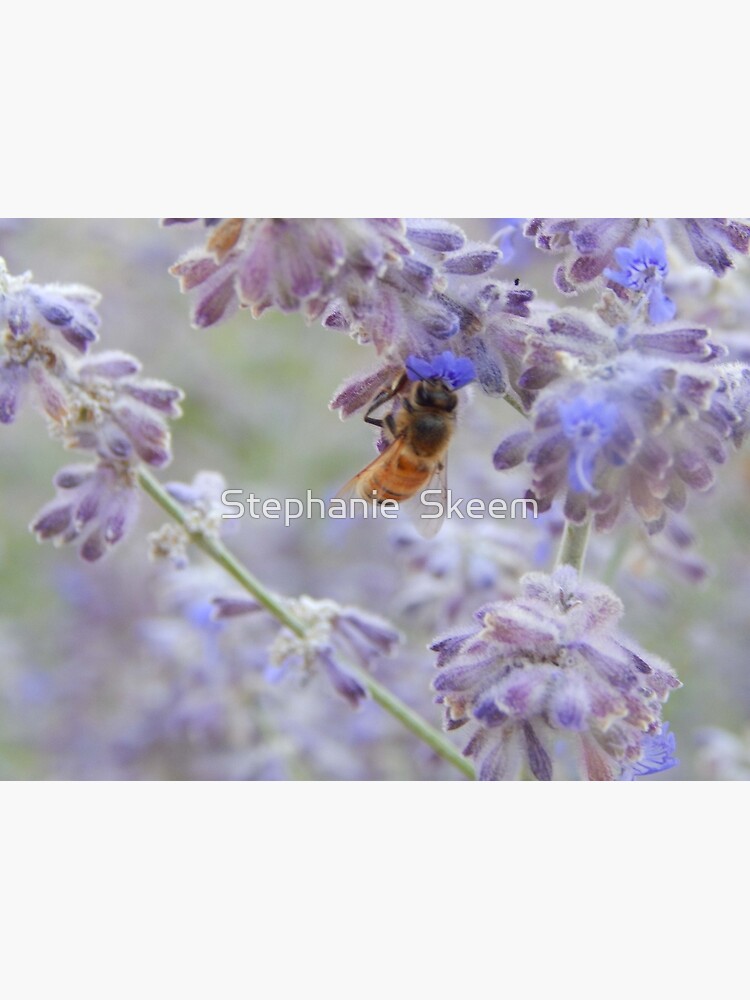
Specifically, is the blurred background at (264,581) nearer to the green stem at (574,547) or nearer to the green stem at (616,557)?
the green stem at (616,557)

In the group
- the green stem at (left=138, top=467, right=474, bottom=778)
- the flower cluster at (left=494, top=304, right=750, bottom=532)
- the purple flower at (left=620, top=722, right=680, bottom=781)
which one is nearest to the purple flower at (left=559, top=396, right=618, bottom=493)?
the flower cluster at (left=494, top=304, right=750, bottom=532)

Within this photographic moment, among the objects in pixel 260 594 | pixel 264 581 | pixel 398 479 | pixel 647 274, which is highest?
pixel 264 581

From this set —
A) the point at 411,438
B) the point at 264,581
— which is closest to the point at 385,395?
the point at 411,438

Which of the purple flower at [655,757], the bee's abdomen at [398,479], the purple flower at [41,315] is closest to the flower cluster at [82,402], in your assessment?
the purple flower at [41,315]

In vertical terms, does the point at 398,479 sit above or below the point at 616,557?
below

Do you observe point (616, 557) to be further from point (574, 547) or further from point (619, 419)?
point (619, 419)
